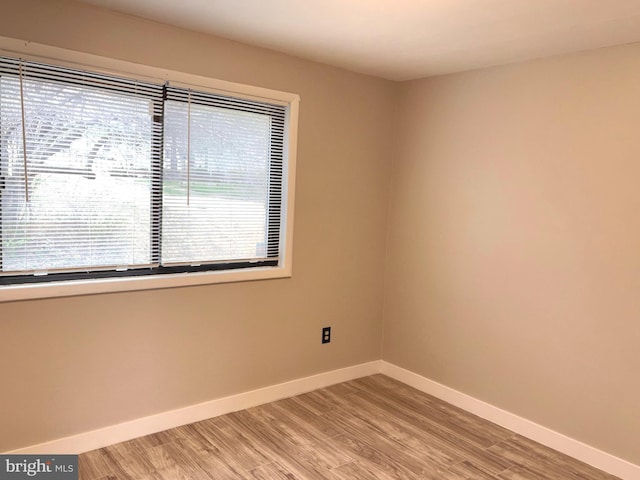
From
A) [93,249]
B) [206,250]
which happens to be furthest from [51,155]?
[206,250]

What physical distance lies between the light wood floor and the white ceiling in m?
2.24

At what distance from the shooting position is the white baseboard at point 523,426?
2.55 metres

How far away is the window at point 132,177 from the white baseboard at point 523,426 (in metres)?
1.42

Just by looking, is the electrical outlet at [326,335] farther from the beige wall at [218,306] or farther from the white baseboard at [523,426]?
the white baseboard at [523,426]

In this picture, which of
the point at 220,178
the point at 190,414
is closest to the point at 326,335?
the point at 190,414

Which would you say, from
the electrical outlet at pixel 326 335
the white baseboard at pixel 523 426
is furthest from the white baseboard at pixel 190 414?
the white baseboard at pixel 523 426

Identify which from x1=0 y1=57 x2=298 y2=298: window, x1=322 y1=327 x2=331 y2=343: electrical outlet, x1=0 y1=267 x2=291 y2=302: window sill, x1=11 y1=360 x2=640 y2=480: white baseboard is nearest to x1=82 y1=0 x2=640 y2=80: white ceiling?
x1=0 y1=57 x2=298 y2=298: window

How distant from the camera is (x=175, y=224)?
2734 mm

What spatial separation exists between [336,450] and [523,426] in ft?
3.88

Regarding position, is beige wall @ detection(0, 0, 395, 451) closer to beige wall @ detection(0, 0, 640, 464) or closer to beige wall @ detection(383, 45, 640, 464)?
beige wall @ detection(0, 0, 640, 464)

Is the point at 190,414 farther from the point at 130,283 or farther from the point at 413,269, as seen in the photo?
the point at 413,269

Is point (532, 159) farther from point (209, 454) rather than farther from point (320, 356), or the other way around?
point (209, 454)

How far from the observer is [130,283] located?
2.56 metres

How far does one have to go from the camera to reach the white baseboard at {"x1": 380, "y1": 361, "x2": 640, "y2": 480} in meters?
2.55
